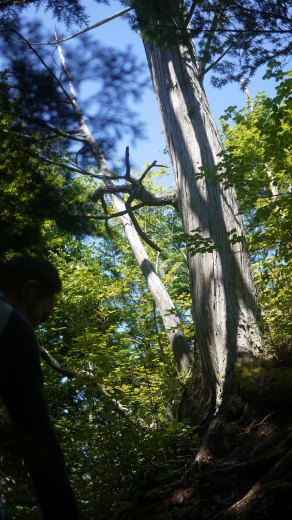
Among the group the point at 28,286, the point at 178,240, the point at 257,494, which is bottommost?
the point at 257,494

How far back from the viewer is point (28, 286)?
4.70 feet

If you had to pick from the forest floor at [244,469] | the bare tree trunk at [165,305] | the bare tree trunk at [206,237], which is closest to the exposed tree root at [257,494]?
the forest floor at [244,469]

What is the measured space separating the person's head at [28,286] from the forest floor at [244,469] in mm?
1731

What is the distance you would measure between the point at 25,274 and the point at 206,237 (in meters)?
4.35

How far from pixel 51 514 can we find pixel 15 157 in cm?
206

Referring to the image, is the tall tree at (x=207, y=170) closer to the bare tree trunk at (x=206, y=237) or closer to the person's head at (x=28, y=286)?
the bare tree trunk at (x=206, y=237)

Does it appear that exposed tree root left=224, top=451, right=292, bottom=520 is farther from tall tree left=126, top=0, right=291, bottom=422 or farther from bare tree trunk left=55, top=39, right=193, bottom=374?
bare tree trunk left=55, top=39, right=193, bottom=374

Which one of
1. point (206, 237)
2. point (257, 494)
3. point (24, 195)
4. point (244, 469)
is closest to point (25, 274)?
point (24, 195)

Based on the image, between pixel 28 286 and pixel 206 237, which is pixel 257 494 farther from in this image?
pixel 206 237

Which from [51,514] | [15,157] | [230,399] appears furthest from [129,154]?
[51,514]

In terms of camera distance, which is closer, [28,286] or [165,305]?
[28,286]

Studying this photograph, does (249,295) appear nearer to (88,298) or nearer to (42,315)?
(42,315)

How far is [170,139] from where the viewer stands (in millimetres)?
6625

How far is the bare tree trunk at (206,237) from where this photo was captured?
16.5 ft
